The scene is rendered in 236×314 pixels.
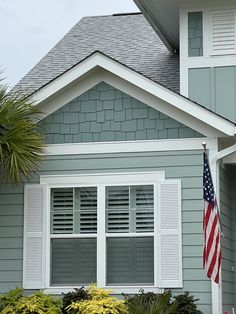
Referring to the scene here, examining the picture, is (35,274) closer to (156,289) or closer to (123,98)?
(156,289)

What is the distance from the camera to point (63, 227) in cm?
1345

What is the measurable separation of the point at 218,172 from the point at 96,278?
8.29 feet

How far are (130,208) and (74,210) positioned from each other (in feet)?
3.02

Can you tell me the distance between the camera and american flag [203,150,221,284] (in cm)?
1199

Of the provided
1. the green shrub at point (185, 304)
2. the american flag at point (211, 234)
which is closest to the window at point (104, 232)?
the green shrub at point (185, 304)

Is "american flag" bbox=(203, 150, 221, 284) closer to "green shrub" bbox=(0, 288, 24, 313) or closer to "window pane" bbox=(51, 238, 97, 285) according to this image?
"window pane" bbox=(51, 238, 97, 285)

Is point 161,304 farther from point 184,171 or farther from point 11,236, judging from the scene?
point 11,236

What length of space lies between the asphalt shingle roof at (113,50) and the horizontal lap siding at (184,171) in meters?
1.91

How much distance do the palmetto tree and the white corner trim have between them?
36cm

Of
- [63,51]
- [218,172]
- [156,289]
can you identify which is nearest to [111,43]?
[63,51]

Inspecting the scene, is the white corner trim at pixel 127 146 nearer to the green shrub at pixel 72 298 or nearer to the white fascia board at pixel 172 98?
the white fascia board at pixel 172 98

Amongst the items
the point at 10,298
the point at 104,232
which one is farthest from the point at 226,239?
the point at 10,298

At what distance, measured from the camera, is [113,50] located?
16484 millimetres

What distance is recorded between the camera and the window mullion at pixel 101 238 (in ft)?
43.0
